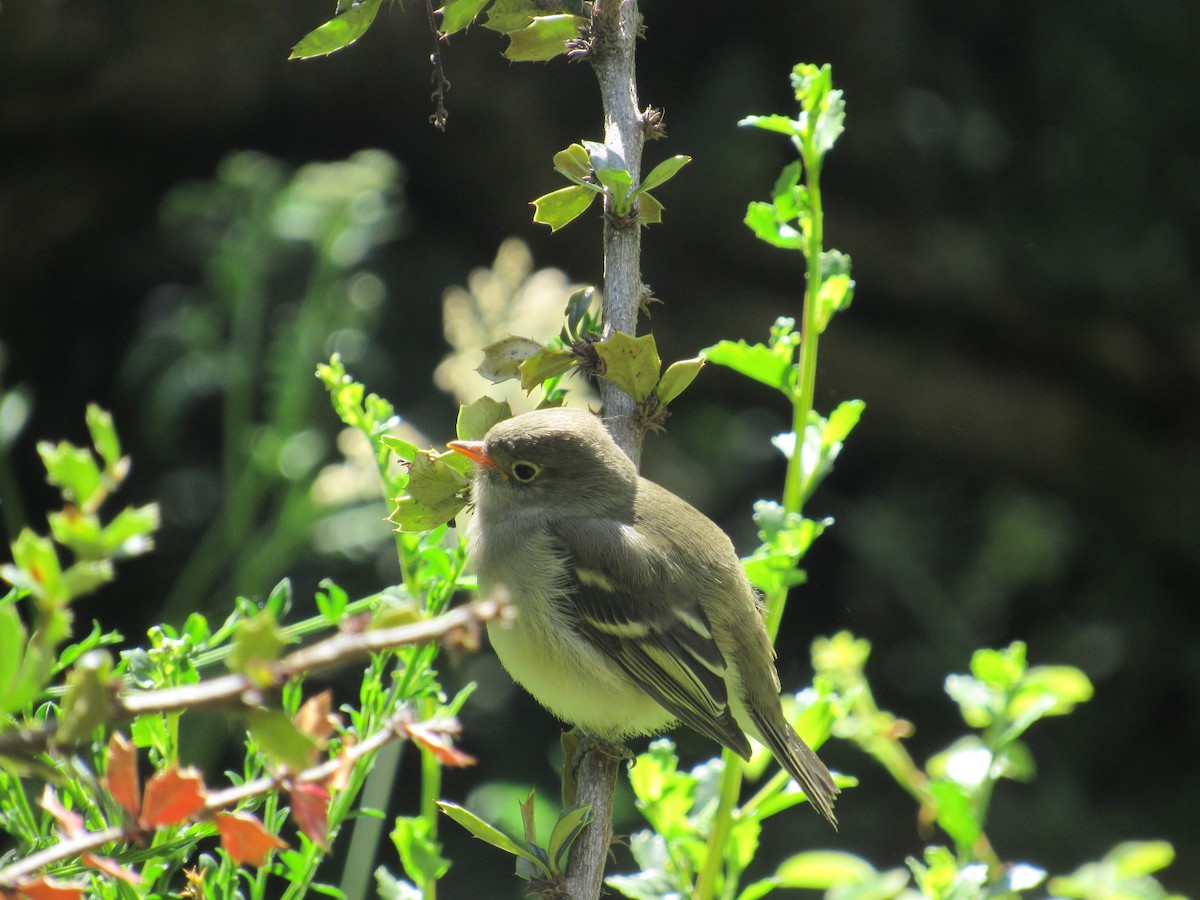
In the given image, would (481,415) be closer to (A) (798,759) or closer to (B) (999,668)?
(B) (999,668)

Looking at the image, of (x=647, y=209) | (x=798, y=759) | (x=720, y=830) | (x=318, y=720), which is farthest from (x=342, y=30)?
(x=798, y=759)

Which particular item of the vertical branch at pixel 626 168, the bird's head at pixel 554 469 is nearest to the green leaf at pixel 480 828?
the vertical branch at pixel 626 168

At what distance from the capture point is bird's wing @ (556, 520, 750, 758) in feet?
8.17

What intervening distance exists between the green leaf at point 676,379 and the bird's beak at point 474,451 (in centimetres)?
31

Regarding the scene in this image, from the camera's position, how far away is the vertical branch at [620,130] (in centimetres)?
188

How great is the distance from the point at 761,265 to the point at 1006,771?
4.64 meters

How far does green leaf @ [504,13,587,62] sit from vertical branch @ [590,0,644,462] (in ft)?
0.24

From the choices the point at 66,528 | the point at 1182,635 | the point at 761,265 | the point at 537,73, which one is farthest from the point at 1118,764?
the point at 66,528

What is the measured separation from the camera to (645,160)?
550 cm

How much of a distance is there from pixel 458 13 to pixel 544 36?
0.55 feet

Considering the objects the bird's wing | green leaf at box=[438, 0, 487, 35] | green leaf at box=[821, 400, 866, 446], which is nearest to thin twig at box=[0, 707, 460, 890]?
green leaf at box=[821, 400, 866, 446]

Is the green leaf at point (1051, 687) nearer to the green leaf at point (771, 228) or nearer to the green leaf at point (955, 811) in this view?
the green leaf at point (955, 811)

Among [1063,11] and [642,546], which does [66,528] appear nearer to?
[642,546]

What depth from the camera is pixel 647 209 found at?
75.4 inches
